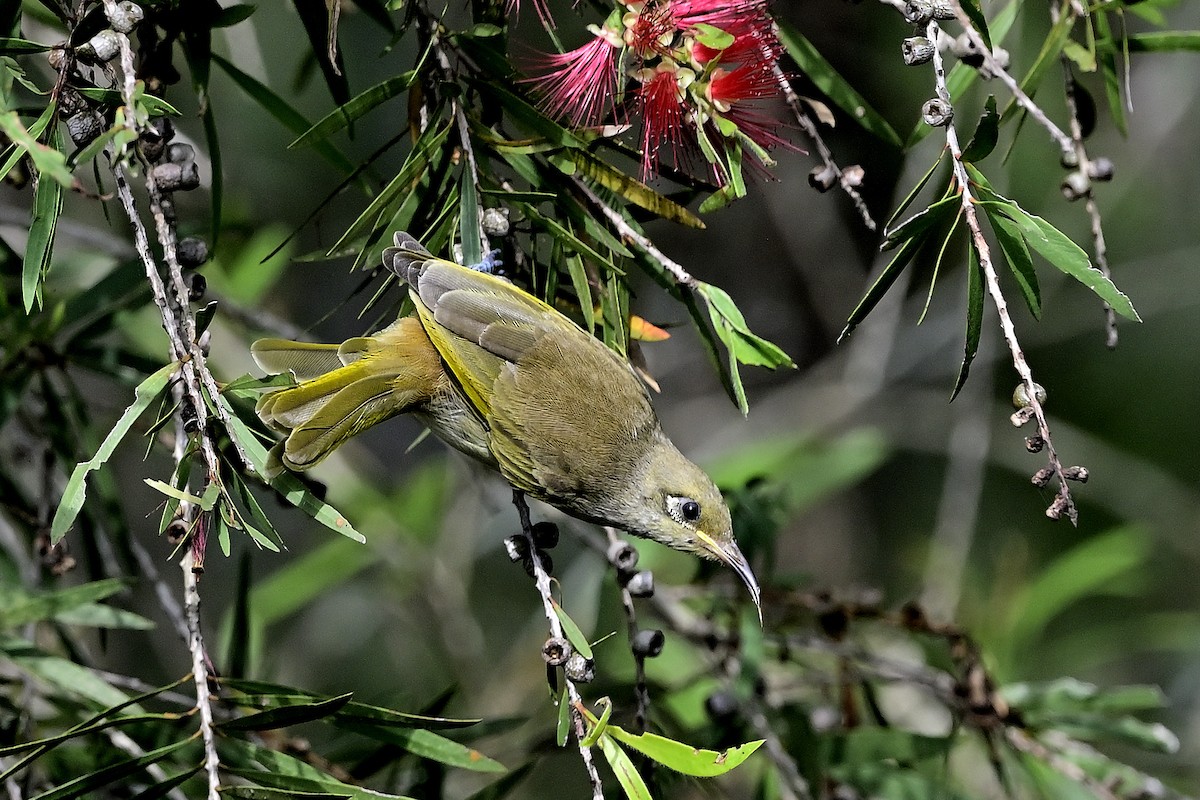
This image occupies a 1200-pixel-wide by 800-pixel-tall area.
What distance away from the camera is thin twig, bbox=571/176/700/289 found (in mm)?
2014

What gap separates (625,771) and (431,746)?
1.49 ft

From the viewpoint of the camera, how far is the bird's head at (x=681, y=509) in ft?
9.36

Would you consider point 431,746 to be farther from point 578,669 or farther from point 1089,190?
point 1089,190

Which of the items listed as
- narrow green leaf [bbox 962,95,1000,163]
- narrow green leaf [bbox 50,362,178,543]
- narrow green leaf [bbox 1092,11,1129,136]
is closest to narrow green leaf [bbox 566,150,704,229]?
narrow green leaf [bbox 962,95,1000,163]

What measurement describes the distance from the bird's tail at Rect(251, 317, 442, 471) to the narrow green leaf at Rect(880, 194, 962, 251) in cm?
119

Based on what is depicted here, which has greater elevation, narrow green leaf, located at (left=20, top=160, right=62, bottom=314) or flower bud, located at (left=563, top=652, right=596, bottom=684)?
narrow green leaf, located at (left=20, top=160, right=62, bottom=314)

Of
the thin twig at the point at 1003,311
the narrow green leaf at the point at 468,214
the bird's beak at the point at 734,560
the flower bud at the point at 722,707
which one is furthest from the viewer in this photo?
the flower bud at the point at 722,707

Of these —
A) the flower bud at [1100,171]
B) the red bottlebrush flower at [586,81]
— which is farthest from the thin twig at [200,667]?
the flower bud at [1100,171]

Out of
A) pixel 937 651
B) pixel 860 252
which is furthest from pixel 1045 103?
Answer: pixel 937 651

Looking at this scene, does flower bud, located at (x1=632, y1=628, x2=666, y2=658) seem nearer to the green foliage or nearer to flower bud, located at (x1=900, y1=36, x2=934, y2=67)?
the green foliage

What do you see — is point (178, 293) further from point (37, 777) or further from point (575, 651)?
point (37, 777)

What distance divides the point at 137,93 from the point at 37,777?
173 cm

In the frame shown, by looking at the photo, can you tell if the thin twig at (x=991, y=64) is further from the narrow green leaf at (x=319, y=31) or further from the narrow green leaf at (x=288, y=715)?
the narrow green leaf at (x=288, y=715)

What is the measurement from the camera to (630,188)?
2123 mm
